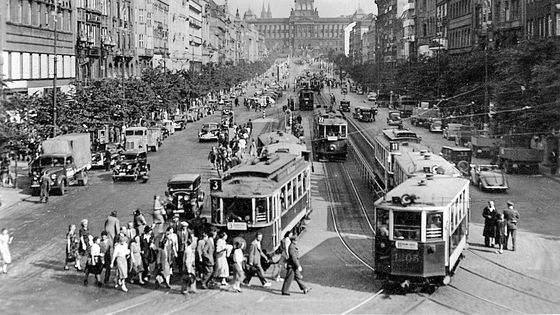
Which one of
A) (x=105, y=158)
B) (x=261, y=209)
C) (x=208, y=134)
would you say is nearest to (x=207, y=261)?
(x=261, y=209)

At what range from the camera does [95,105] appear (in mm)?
59719

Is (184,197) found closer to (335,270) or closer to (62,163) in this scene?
(62,163)

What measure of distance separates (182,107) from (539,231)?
74.3 m

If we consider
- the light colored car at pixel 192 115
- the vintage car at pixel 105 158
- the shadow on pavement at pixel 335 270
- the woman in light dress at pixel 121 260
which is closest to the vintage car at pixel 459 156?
the shadow on pavement at pixel 335 270

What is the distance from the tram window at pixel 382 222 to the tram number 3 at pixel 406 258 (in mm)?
609

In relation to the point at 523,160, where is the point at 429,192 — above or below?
above

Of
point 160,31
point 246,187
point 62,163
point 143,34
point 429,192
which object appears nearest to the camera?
point 429,192

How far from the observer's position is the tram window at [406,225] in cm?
2053

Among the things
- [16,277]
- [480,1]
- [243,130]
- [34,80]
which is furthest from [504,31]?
[16,277]

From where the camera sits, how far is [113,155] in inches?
1989

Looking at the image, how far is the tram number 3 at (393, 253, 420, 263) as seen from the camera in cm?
2047

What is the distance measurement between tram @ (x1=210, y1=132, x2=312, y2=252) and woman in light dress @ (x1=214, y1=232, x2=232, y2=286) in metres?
1.27

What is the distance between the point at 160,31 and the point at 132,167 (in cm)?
7712

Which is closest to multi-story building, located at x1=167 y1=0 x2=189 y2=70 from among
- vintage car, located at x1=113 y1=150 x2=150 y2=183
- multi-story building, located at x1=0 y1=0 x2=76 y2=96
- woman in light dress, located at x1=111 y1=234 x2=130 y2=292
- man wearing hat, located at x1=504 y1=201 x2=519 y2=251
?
multi-story building, located at x1=0 y1=0 x2=76 y2=96
